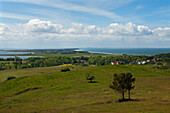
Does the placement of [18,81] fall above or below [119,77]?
below

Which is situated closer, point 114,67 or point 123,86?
→ point 123,86

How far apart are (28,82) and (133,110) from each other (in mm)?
61328

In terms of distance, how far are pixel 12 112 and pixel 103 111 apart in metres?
19.6

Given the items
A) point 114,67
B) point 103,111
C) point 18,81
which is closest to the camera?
point 103,111

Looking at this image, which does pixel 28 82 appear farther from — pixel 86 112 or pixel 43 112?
pixel 86 112

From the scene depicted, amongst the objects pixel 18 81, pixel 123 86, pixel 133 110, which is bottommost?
pixel 18 81

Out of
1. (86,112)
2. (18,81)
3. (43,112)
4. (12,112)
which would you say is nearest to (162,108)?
(86,112)

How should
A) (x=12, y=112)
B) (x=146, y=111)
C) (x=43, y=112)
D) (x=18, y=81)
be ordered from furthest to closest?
(x=18, y=81) < (x=12, y=112) < (x=43, y=112) < (x=146, y=111)

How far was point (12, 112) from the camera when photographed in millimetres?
34000

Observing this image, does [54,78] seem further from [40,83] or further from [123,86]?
[123,86]

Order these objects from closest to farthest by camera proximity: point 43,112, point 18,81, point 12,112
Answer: point 43,112
point 12,112
point 18,81

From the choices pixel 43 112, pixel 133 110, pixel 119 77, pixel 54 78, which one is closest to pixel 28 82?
pixel 54 78

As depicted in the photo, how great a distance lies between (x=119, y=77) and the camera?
117 ft

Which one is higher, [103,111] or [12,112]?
[103,111]
